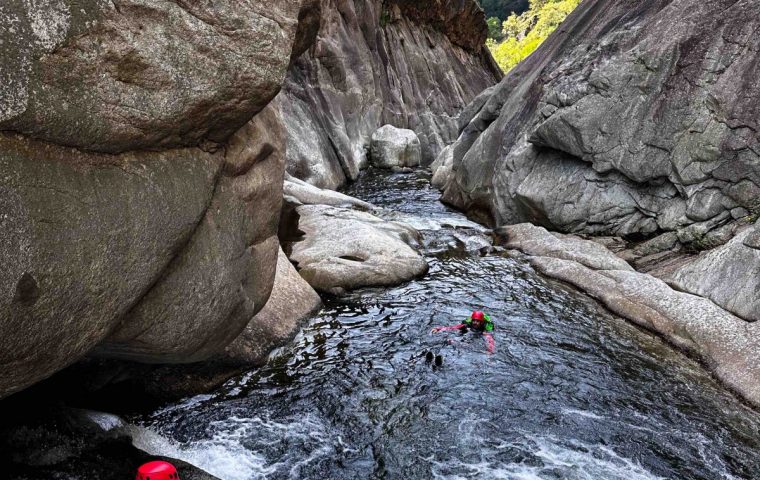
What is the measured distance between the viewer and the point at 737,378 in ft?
29.7

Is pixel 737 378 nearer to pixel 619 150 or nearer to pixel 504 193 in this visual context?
pixel 619 150

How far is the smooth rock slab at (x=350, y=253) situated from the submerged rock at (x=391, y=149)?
1761cm

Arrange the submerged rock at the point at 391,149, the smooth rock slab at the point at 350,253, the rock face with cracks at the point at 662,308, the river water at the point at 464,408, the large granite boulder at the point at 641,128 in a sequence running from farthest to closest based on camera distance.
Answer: the submerged rock at the point at 391,149 < the large granite boulder at the point at 641,128 < the smooth rock slab at the point at 350,253 < the rock face with cracks at the point at 662,308 < the river water at the point at 464,408

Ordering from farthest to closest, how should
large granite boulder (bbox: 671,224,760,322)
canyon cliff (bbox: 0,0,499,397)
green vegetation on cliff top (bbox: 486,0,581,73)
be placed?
green vegetation on cliff top (bbox: 486,0,581,73) < large granite boulder (bbox: 671,224,760,322) < canyon cliff (bbox: 0,0,499,397)

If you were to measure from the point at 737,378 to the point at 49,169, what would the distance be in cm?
1001

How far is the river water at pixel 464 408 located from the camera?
687 centimetres

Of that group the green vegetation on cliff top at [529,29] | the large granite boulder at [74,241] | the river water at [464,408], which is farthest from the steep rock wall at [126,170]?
the green vegetation on cliff top at [529,29]

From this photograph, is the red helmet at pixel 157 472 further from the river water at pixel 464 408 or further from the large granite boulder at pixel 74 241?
the large granite boulder at pixel 74 241

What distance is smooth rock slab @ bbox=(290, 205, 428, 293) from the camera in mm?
12719

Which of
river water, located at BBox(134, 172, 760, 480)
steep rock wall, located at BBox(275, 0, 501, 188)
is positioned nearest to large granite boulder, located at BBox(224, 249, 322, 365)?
river water, located at BBox(134, 172, 760, 480)

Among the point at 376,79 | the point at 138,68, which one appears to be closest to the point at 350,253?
the point at 138,68

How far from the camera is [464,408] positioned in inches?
320

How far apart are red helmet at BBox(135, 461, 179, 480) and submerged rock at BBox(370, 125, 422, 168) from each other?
2872 centimetres

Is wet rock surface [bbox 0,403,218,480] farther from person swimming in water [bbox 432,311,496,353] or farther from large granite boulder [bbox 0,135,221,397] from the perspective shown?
person swimming in water [bbox 432,311,496,353]
